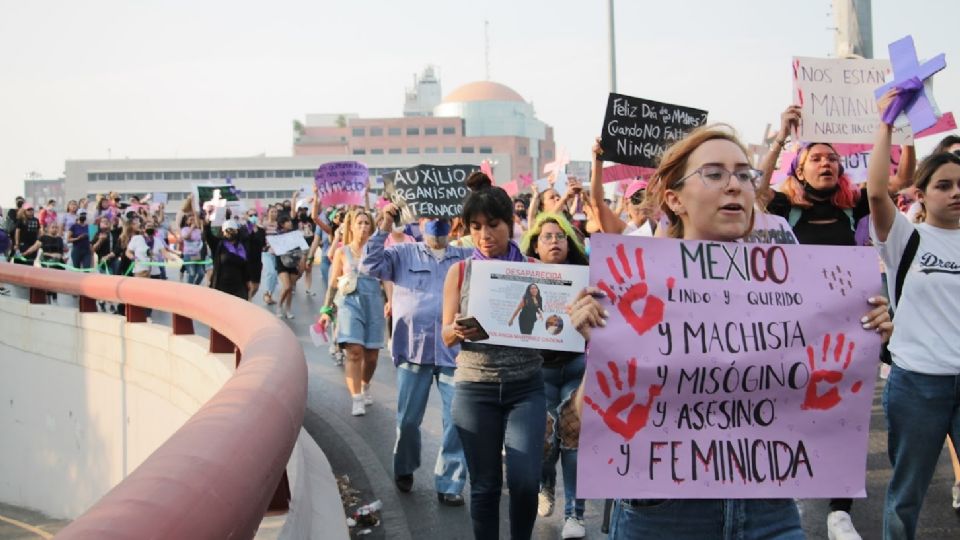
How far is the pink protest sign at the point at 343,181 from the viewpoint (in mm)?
14898

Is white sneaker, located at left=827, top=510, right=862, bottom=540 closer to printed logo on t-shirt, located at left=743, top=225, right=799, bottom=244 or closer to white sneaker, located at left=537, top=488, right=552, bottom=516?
white sneaker, located at left=537, top=488, right=552, bottom=516

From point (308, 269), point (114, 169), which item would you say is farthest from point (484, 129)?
point (308, 269)

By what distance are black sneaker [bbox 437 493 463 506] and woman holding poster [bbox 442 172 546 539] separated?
5.57 ft

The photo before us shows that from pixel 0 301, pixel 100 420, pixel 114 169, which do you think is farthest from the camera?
pixel 114 169

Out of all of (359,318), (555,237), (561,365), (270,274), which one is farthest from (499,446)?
(270,274)

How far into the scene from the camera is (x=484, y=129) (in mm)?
157875

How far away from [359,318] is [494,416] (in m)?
4.73

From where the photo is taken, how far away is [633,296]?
2859 mm

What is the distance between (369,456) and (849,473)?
551 centimetres

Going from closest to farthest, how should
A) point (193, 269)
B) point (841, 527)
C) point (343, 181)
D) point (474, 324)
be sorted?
point (474, 324)
point (841, 527)
point (343, 181)
point (193, 269)

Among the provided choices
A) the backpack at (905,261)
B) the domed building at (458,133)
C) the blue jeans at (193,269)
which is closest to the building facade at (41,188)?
the domed building at (458,133)

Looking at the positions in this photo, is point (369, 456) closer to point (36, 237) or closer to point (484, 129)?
point (36, 237)

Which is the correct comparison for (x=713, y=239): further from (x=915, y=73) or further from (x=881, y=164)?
(x=915, y=73)

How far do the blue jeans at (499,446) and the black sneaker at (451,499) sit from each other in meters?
1.73
